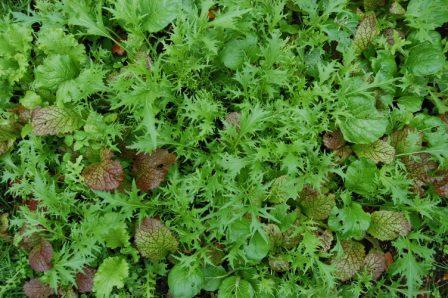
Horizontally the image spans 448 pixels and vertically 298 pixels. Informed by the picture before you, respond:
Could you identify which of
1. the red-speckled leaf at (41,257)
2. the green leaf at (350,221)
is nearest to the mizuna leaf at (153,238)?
the red-speckled leaf at (41,257)

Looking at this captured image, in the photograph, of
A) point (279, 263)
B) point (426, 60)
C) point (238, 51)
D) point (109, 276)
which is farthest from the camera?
point (426, 60)

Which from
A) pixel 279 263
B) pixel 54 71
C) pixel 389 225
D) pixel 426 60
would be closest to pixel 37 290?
pixel 54 71

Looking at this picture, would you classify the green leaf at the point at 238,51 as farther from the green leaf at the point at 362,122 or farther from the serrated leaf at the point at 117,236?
the serrated leaf at the point at 117,236

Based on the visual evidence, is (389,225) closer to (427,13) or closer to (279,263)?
(279,263)

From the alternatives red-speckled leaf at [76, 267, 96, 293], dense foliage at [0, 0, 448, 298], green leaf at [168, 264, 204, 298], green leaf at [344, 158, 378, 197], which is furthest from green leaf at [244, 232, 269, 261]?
red-speckled leaf at [76, 267, 96, 293]

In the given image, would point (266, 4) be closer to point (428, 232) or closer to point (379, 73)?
point (379, 73)

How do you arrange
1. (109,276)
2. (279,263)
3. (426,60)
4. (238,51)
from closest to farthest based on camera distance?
(109,276), (279,263), (238,51), (426,60)
